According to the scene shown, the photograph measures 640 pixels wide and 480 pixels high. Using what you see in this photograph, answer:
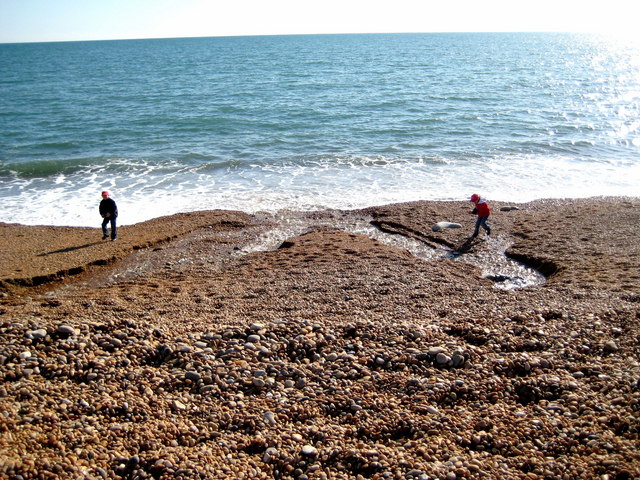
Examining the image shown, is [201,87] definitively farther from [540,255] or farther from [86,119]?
[540,255]

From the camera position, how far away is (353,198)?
2070cm

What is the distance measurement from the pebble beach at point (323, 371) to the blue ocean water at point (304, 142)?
8.02m

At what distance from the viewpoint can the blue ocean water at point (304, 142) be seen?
21.2m

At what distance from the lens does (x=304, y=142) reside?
29891 mm

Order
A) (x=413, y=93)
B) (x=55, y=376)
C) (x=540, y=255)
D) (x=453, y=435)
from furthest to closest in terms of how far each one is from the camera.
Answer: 1. (x=413, y=93)
2. (x=540, y=255)
3. (x=55, y=376)
4. (x=453, y=435)

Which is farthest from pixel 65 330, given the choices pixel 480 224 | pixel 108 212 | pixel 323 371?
pixel 480 224

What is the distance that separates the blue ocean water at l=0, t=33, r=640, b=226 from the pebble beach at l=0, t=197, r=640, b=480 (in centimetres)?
802

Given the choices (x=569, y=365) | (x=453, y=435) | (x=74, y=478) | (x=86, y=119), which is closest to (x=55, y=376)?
(x=74, y=478)

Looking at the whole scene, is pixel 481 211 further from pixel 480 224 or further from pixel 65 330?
pixel 65 330

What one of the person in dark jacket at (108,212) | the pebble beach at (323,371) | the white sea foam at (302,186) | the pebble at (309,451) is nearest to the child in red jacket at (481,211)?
the pebble beach at (323,371)

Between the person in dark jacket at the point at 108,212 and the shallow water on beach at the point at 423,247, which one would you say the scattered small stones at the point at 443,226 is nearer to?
the shallow water on beach at the point at 423,247

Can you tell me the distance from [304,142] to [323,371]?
23896 mm

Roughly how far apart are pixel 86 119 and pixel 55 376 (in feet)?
111

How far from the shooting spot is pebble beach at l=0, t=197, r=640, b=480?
578cm
